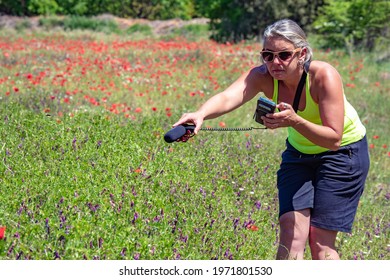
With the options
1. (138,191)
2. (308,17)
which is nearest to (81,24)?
(308,17)

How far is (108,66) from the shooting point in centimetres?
1335

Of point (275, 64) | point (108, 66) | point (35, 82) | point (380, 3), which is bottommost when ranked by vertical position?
point (380, 3)

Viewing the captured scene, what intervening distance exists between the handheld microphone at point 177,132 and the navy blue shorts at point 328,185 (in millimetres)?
711

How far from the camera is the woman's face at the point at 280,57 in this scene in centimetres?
368

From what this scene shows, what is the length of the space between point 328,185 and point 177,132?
3.09 ft

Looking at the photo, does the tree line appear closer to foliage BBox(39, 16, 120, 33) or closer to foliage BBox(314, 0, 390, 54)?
foliage BBox(314, 0, 390, 54)

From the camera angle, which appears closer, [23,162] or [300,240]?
[300,240]

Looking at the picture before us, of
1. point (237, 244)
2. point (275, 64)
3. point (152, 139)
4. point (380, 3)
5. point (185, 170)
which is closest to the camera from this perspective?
point (275, 64)

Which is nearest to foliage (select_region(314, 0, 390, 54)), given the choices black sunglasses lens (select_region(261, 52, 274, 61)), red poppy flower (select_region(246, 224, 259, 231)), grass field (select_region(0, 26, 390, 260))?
grass field (select_region(0, 26, 390, 260))

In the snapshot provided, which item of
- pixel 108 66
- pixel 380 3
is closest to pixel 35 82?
pixel 108 66

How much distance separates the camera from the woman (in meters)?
3.69

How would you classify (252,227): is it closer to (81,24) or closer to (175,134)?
(175,134)

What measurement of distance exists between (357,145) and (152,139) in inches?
99.2
